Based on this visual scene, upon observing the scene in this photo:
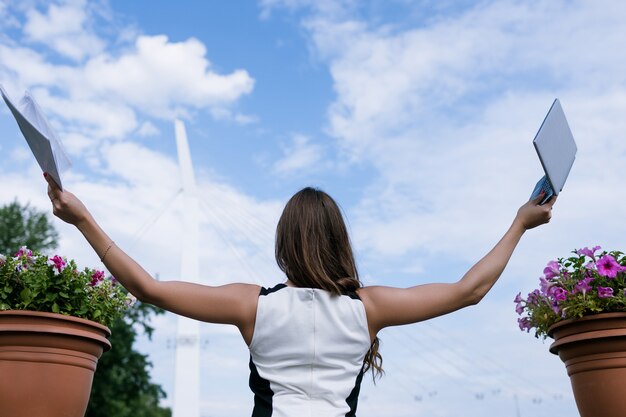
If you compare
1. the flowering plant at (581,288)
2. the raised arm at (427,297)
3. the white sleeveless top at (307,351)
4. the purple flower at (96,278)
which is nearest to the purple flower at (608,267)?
the flowering plant at (581,288)

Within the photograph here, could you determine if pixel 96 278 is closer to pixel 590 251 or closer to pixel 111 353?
pixel 590 251

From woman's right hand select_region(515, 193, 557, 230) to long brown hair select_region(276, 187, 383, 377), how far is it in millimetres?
576

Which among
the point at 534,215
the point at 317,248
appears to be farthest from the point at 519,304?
the point at 317,248

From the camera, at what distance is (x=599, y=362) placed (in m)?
2.74

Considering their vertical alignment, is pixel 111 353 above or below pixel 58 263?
above

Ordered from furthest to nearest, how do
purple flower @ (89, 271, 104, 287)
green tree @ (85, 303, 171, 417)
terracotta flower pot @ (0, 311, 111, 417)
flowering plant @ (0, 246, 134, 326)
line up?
green tree @ (85, 303, 171, 417)
purple flower @ (89, 271, 104, 287)
flowering plant @ (0, 246, 134, 326)
terracotta flower pot @ (0, 311, 111, 417)

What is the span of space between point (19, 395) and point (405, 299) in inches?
62.3

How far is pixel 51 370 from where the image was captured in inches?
106

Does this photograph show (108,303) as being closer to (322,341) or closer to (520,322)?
(322,341)

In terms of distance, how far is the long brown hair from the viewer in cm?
198

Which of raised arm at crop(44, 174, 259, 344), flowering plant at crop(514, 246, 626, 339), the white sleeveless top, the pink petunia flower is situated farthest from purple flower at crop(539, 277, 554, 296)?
the pink petunia flower

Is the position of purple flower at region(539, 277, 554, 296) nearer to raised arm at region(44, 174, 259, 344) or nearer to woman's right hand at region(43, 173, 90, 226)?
raised arm at region(44, 174, 259, 344)

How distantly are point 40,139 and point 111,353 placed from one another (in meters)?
18.9

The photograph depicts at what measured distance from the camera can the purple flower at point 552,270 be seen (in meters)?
2.92
